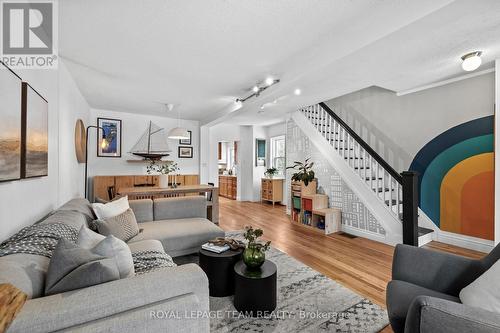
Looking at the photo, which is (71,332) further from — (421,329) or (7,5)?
(7,5)

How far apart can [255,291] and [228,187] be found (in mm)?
6456

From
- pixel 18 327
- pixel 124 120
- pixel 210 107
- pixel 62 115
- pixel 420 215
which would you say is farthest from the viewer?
pixel 124 120

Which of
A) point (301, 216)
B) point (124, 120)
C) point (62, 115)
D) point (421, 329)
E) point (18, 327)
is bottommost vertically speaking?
point (301, 216)

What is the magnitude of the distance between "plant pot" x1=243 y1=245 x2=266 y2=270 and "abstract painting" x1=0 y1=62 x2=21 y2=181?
1686 mm

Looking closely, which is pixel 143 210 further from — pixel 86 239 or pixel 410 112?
pixel 410 112

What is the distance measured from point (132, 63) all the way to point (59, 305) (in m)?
2.67

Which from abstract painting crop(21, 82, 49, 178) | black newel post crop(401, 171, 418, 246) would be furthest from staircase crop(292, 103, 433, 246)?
abstract painting crop(21, 82, 49, 178)

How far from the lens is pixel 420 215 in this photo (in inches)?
147

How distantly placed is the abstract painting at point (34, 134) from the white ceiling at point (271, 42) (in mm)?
693

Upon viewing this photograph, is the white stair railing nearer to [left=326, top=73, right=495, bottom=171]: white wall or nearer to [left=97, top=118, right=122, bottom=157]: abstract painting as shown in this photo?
[left=326, top=73, right=495, bottom=171]: white wall

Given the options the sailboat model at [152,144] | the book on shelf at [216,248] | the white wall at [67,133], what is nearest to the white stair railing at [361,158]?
the book on shelf at [216,248]

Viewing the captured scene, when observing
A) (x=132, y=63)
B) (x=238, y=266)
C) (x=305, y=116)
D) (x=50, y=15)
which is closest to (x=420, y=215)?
(x=305, y=116)

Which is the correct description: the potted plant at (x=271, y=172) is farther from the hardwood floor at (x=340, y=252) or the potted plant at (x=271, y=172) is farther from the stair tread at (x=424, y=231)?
the stair tread at (x=424, y=231)

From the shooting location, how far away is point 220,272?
206 centimetres
